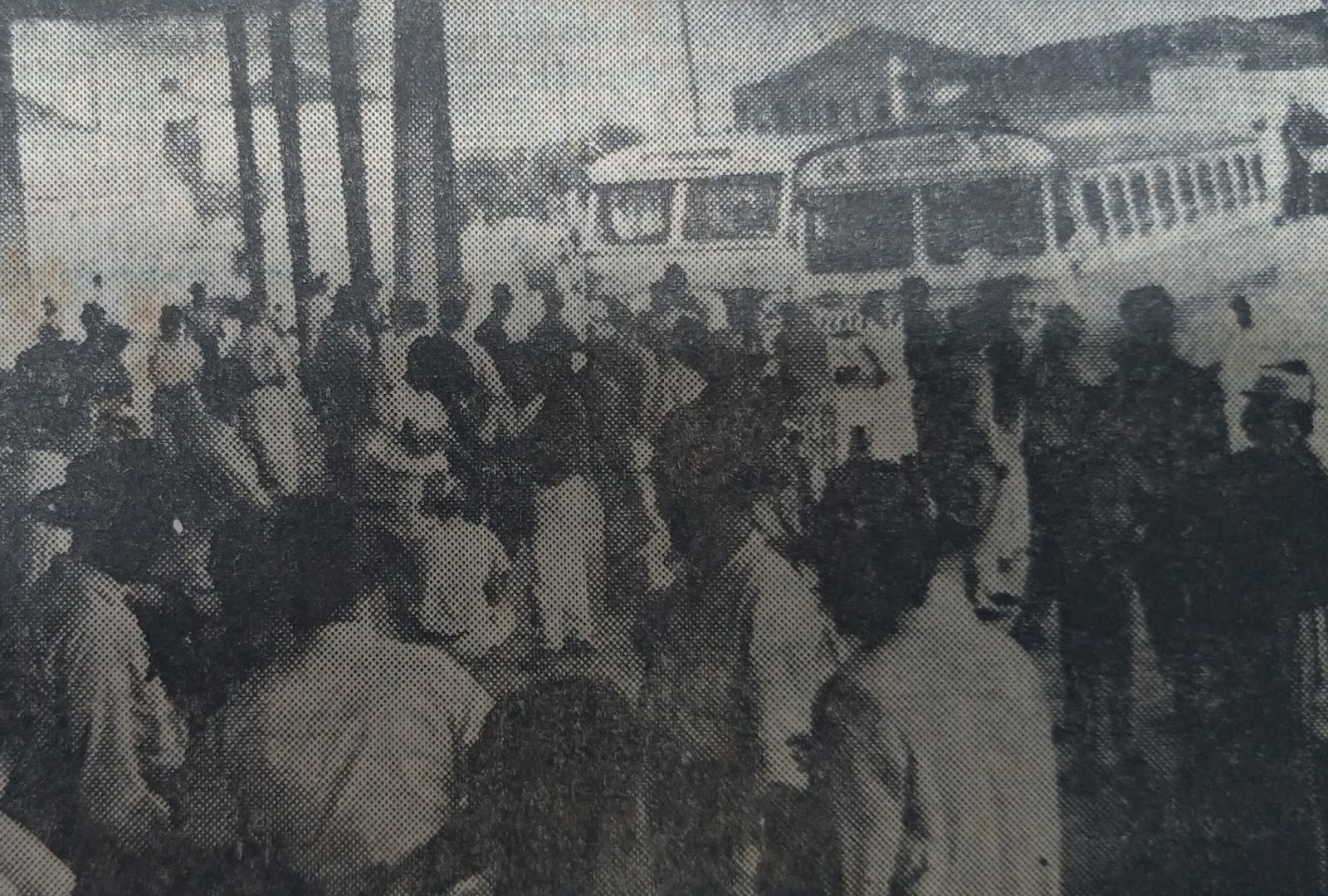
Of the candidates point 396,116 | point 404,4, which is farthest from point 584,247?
point 404,4

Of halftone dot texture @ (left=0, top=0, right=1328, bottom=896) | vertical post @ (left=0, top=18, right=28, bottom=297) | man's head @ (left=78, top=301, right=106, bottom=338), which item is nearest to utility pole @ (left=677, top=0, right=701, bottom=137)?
halftone dot texture @ (left=0, top=0, right=1328, bottom=896)

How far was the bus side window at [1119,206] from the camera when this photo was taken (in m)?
1.49

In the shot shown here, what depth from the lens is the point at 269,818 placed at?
148 cm

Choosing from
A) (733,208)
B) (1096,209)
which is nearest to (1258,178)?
(1096,209)

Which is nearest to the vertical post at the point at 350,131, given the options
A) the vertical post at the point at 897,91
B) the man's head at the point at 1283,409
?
the vertical post at the point at 897,91

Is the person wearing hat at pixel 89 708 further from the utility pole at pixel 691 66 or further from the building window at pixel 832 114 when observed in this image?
the building window at pixel 832 114

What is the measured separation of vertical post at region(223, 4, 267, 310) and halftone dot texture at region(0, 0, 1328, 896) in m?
0.01

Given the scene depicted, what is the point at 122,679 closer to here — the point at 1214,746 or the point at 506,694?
the point at 506,694

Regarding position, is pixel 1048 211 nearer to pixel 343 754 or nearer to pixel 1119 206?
pixel 1119 206

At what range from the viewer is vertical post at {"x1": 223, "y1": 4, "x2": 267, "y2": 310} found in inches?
60.1

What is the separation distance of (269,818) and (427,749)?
278 millimetres

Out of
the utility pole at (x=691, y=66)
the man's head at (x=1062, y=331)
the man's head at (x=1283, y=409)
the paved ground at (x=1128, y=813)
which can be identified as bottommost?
the paved ground at (x=1128, y=813)

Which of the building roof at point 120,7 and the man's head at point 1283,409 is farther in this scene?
the building roof at point 120,7

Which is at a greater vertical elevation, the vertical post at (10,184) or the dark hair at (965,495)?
the vertical post at (10,184)
